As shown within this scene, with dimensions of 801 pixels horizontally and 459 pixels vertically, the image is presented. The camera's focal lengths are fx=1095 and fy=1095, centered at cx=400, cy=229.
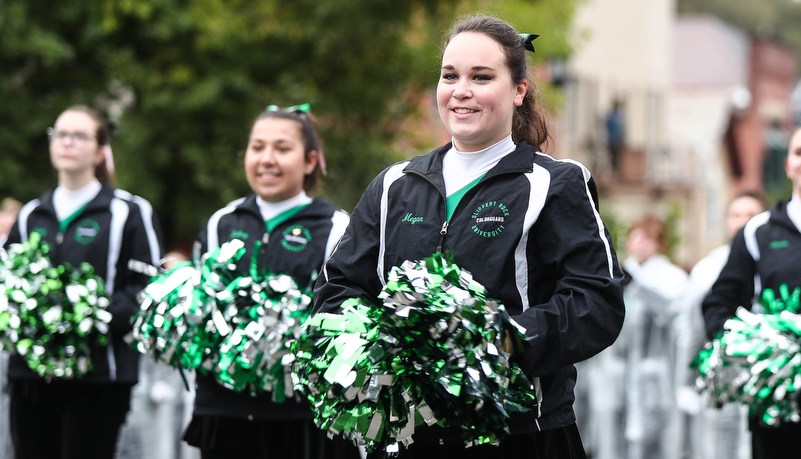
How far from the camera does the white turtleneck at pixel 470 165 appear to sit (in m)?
3.26

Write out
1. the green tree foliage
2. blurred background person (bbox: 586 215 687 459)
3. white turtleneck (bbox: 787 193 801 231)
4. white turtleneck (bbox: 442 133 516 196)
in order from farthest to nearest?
the green tree foliage < blurred background person (bbox: 586 215 687 459) < white turtleneck (bbox: 787 193 801 231) < white turtleneck (bbox: 442 133 516 196)

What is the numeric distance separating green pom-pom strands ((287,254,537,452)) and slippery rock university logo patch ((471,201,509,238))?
0.17m

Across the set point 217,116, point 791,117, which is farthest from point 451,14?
point 791,117

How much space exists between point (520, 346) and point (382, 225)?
0.62 metres

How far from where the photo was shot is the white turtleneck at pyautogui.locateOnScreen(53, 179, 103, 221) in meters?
5.28

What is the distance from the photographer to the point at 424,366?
2.94 m

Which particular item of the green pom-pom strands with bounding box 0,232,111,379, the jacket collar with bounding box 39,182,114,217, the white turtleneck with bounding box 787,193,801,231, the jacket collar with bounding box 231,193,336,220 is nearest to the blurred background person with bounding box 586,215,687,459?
the white turtleneck with bounding box 787,193,801,231

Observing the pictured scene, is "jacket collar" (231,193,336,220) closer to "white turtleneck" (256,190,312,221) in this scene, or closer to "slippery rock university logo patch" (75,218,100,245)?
"white turtleneck" (256,190,312,221)

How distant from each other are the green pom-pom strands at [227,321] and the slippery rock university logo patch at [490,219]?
1.41 m

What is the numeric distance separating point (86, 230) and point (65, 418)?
0.89 metres

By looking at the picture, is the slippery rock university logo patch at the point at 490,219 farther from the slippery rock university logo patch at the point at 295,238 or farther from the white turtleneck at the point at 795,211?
the white turtleneck at the point at 795,211

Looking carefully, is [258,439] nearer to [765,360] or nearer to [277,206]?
[277,206]

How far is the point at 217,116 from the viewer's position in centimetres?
1208

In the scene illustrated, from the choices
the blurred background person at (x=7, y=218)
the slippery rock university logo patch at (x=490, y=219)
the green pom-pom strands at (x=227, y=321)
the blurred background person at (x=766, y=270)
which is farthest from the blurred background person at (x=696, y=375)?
the blurred background person at (x=7, y=218)
